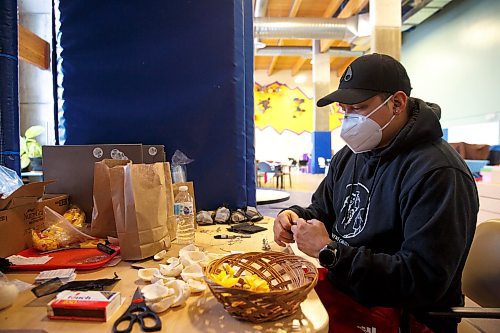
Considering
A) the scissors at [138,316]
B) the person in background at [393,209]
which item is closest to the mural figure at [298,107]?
the person in background at [393,209]

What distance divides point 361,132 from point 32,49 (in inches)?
116

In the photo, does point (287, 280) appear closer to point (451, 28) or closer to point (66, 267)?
point (66, 267)

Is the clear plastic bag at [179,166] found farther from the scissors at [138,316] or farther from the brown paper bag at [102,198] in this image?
the scissors at [138,316]

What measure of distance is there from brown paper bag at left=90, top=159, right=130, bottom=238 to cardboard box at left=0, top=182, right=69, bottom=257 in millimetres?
188

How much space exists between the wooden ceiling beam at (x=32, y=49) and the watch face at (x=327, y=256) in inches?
112

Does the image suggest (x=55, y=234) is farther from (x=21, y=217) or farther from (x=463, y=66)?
(x=463, y=66)

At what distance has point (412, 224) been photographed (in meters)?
0.98

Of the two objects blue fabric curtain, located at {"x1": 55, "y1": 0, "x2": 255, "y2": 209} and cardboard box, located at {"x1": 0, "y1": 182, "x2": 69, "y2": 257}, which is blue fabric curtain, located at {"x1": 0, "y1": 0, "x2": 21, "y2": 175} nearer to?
blue fabric curtain, located at {"x1": 55, "y1": 0, "x2": 255, "y2": 209}

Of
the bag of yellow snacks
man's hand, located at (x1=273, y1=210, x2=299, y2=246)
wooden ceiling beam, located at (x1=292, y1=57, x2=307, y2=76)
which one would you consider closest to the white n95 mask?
man's hand, located at (x1=273, y1=210, x2=299, y2=246)

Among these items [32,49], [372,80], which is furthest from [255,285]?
[32,49]

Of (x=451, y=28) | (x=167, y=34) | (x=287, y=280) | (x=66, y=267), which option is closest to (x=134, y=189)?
(x=66, y=267)

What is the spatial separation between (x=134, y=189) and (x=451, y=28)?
315 inches

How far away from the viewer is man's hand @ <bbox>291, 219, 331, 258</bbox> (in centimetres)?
100

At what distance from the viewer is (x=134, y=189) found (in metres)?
1.04
